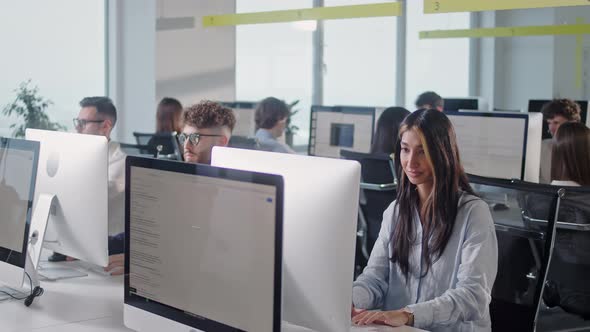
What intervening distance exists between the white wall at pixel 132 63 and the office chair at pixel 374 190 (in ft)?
9.99

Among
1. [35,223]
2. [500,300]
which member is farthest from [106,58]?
[500,300]

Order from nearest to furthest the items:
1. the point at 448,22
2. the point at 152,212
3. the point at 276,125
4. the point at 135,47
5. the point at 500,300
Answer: the point at 152,212 < the point at 500,300 < the point at 276,125 < the point at 135,47 < the point at 448,22

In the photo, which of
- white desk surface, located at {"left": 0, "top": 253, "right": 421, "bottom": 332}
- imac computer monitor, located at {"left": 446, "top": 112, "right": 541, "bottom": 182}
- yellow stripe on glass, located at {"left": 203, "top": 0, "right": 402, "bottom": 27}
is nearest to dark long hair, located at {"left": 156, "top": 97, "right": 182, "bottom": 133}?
yellow stripe on glass, located at {"left": 203, "top": 0, "right": 402, "bottom": 27}

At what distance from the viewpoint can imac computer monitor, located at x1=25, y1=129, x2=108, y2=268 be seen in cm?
270

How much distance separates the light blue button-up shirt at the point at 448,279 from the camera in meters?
2.34

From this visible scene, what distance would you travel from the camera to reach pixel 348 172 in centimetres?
190

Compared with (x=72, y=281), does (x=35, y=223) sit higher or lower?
higher

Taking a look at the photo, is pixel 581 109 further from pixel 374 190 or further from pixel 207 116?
pixel 207 116

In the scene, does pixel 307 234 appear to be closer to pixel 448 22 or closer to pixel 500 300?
pixel 500 300

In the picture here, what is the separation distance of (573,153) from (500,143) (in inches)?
47.3

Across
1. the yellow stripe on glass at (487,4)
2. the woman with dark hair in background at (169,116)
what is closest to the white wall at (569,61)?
the yellow stripe on glass at (487,4)

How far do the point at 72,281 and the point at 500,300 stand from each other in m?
1.47

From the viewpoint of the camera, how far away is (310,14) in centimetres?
655

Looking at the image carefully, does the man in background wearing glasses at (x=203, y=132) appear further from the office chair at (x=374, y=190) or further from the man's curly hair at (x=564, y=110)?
the man's curly hair at (x=564, y=110)
